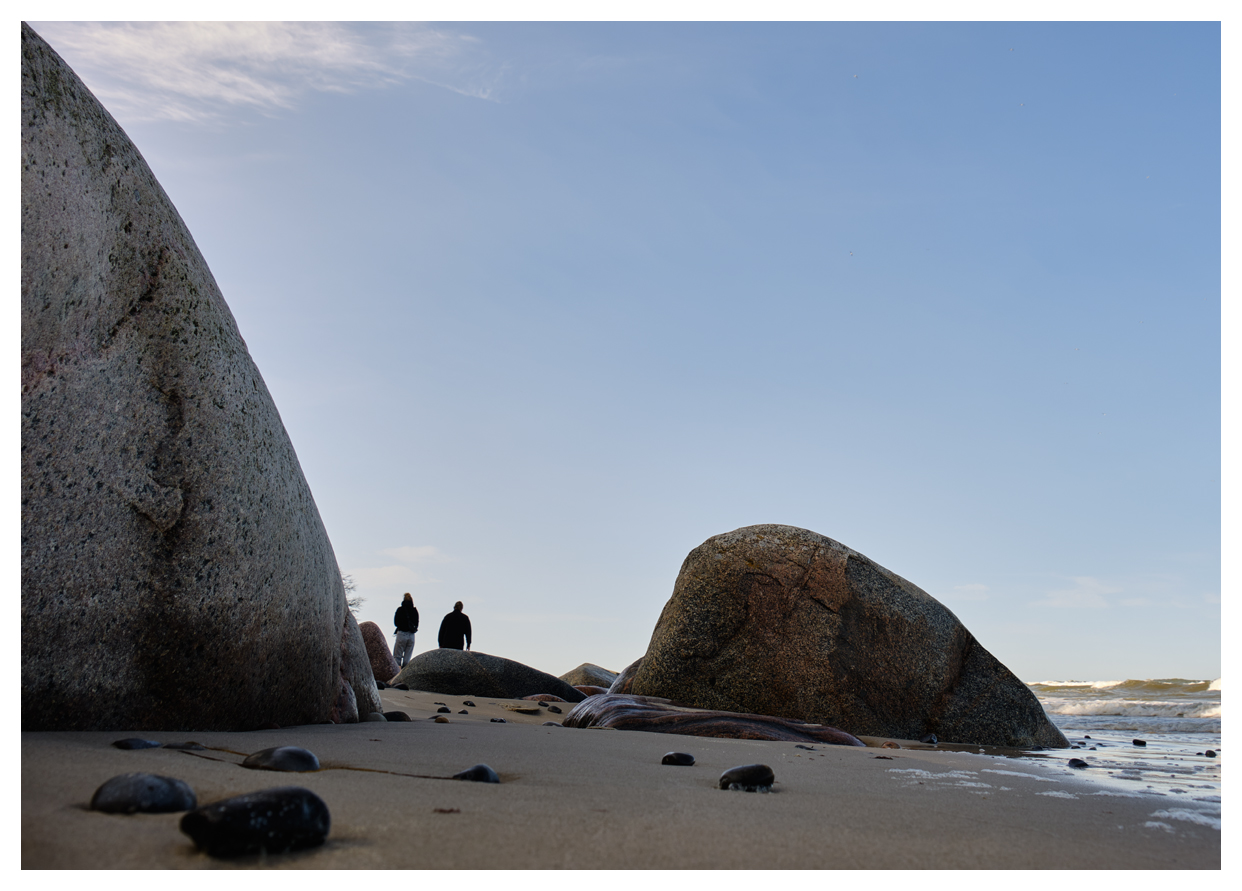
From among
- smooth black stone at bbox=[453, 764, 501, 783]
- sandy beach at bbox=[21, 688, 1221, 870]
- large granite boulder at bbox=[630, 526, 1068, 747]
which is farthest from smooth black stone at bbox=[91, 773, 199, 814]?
large granite boulder at bbox=[630, 526, 1068, 747]

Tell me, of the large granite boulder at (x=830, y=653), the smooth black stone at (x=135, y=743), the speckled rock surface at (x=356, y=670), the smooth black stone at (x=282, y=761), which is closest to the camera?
the smooth black stone at (x=282, y=761)

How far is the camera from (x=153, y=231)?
2.98 m

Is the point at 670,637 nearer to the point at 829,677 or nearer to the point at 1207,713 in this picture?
the point at 829,677

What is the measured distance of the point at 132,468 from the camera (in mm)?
2613

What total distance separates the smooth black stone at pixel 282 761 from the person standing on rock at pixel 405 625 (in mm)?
12502

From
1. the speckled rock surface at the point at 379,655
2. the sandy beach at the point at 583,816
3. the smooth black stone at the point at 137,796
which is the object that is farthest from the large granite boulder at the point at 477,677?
the smooth black stone at the point at 137,796

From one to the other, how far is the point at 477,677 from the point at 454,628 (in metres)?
4.08

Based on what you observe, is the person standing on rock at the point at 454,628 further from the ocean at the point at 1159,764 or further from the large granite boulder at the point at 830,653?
the ocean at the point at 1159,764

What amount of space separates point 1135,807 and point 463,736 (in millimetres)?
2438

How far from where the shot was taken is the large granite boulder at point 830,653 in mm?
6648

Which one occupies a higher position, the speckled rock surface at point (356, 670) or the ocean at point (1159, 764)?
the speckled rock surface at point (356, 670)

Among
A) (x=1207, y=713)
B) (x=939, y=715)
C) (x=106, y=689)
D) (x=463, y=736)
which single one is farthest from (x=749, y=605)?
(x=1207, y=713)

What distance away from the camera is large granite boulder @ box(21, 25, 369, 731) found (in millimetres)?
2383

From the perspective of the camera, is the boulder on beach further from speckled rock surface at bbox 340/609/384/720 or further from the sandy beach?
the sandy beach
